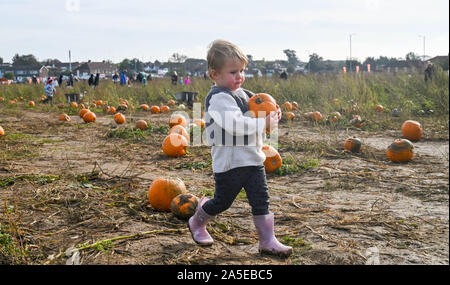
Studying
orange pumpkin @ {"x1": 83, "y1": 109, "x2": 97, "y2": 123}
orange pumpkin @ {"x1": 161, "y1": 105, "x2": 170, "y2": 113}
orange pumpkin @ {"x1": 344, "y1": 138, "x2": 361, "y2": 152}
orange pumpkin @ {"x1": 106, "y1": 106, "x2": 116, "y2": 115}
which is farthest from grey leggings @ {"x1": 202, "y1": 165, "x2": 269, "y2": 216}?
orange pumpkin @ {"x1": 106, "y1": 106, "x2": 116, "y2": 115}

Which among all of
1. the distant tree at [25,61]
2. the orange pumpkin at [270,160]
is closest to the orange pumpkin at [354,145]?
the orange pumpkin at [270,160]

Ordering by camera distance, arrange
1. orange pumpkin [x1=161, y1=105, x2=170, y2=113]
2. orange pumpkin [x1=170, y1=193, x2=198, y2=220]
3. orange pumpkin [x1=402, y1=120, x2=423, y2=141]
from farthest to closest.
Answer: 1. orange pumpkin [x1=161, y1=105, x2=170, y2=113]
2. orange pumpkin [x1=402, y1=120, x2=423, y2=141]
3. orange pumpkin [x1=170, y1=193, x2=198, y2=220]

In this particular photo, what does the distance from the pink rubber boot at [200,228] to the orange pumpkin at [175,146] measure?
3378 mm

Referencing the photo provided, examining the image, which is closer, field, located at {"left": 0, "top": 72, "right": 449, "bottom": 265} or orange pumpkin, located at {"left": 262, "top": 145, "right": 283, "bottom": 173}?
field, located at {"left": 0, "top": 72, "right": 449, "bottom": 265}

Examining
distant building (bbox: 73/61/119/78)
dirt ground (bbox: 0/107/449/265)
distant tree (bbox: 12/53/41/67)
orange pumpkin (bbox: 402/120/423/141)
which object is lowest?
dirt ground (bbox: 0/107/449/265)

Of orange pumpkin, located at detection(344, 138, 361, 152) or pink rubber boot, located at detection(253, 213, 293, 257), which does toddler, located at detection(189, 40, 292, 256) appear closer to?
pink rubber boot, located at detection(253, 213, 293, 257)

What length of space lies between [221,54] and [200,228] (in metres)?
1.21

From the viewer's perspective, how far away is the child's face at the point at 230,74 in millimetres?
2898

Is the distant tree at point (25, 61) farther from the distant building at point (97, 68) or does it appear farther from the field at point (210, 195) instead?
the field at point (210, 195)

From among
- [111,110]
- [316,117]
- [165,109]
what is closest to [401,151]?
[316,117]

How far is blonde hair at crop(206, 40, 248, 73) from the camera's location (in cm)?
287

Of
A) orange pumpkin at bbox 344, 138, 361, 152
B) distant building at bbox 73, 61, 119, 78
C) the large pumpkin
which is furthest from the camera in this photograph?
distant building at bbox 73, 61, 119, 78

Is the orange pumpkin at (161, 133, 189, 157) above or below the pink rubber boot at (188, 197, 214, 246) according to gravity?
above

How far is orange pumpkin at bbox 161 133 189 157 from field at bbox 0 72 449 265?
0.40 feet
